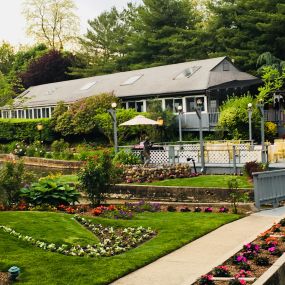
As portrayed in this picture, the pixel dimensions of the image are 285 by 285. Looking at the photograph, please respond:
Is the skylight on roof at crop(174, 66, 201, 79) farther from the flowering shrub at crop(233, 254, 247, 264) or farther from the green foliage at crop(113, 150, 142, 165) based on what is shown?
→ the flowering shrub at crop(233, 254, 247, 264)

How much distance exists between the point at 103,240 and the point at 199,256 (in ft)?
7.34

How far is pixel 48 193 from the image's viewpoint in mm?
16000

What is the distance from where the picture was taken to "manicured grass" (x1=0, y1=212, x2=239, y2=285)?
878cm

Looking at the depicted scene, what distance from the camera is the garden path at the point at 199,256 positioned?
345 inches

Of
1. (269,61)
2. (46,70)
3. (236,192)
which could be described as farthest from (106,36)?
(236,192)

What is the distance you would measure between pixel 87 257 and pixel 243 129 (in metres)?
25.0

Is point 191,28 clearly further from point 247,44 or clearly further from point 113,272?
point 113,272

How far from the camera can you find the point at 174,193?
63.1 ft

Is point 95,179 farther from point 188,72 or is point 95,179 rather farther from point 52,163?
point 188,72

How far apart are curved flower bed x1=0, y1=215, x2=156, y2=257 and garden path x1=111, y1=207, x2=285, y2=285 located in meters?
1.04

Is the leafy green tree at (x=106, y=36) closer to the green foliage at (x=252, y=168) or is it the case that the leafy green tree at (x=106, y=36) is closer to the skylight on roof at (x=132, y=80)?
the skylight on roof at (x=132, y=80)

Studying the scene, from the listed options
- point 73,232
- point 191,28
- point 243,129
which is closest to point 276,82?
point 243,129

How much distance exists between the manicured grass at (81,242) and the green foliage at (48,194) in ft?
7.91

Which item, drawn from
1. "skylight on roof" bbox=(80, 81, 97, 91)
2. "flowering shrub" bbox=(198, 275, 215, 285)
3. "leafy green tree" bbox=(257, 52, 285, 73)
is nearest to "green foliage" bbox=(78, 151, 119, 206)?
"flowering shrub" bbox=(198, 275, 215, 285)
